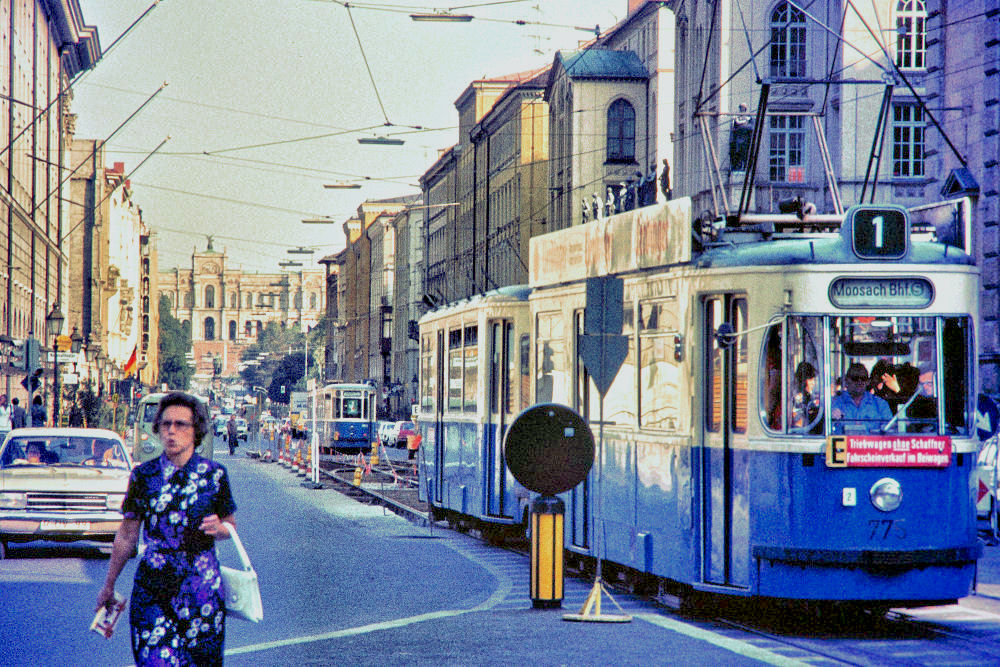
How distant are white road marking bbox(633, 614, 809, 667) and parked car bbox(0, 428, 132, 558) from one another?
767cm

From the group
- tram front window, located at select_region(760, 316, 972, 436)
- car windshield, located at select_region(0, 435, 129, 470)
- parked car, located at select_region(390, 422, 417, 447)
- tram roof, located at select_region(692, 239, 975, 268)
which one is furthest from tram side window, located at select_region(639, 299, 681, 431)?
parked car, located at select_region(390, 422, 417, 447)

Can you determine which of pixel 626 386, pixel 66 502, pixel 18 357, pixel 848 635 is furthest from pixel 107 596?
pixel 18 357

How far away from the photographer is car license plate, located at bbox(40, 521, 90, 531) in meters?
18.7

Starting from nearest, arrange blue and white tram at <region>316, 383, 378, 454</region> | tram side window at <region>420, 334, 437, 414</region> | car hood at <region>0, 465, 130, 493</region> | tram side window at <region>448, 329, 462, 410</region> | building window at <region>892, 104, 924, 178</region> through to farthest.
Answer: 1. car hood at <region>0, 465, 130, 493</region>
2. tram side window at <region>448, 329, 462, 410</region>
3. tram side window at <region>420, 334, 437, 414</region>
4. building window at <region>892, 104, 924, 178</region>
5. blue and white tram at <region>316, 383, 378, 454</region>

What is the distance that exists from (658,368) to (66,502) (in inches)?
306

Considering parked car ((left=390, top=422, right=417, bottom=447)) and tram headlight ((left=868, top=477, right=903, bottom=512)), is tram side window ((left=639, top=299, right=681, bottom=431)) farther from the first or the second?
parked car ((left=390, top=422, right=417, bottom=447))

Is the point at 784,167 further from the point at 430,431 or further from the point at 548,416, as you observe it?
the point at 548,416

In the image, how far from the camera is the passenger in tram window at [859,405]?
39.2 feet

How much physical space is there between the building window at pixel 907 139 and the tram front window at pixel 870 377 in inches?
1331

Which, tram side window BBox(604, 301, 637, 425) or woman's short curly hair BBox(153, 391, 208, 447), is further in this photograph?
tram side window BBox(604, 301, 637, 425)

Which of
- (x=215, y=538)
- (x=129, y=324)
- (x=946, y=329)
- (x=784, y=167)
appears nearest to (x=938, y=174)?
(x=784, y=167)

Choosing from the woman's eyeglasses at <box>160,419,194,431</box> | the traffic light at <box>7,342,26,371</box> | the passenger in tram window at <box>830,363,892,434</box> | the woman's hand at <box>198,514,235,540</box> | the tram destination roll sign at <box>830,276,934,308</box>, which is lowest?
the woman's hand at <box>198,514,235,540</box>

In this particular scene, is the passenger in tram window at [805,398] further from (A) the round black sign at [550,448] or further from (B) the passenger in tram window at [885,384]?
(A) the round black sign at [550,448]

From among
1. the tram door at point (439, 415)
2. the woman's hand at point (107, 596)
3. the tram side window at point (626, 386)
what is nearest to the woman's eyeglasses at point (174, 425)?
the woman's hand at point (107, 596)
